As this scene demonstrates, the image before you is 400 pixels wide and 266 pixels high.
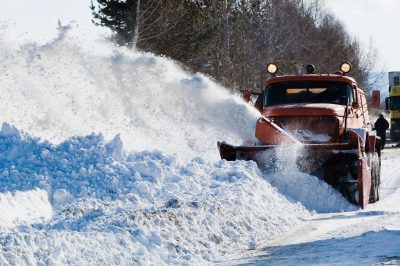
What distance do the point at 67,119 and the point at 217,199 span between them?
6.04 m

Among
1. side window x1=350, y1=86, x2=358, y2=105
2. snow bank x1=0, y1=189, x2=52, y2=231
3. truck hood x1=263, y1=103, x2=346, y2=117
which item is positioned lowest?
snow bank x1=0, y1=189, x2=52, y2=231

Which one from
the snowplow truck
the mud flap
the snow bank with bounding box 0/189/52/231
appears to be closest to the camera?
the snow bank with bounding box 0/189/52/231

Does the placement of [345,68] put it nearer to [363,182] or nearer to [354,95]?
[354,95]

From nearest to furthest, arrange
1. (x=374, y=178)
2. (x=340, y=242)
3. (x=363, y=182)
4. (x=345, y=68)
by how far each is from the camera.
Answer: (x=340, y=242)
(x=363, y=182)
(x=374, y=178)
(x=345, y=68)

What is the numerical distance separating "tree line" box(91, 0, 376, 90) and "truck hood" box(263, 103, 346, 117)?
1363cm

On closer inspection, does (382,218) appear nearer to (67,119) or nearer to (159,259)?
(159,259)

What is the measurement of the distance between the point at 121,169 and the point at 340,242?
3087mm

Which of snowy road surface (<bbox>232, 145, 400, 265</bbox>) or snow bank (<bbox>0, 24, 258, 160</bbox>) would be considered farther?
snow bank (<bbox>0, 24, 258, 160</bbox>)

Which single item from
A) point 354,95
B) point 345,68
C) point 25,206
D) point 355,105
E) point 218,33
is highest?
point 218,33

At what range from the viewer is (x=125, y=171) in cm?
972

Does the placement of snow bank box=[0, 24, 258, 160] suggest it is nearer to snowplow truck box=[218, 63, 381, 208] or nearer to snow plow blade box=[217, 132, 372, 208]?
snowplow truck box=[218, 63, 381, 208]

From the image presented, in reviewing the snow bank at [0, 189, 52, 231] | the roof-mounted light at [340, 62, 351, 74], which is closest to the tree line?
the roof-mounted light at [340, 62, 351, 74]

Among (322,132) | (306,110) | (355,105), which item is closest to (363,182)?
(322,132)

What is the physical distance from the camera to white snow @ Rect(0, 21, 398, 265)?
749 centimetres
